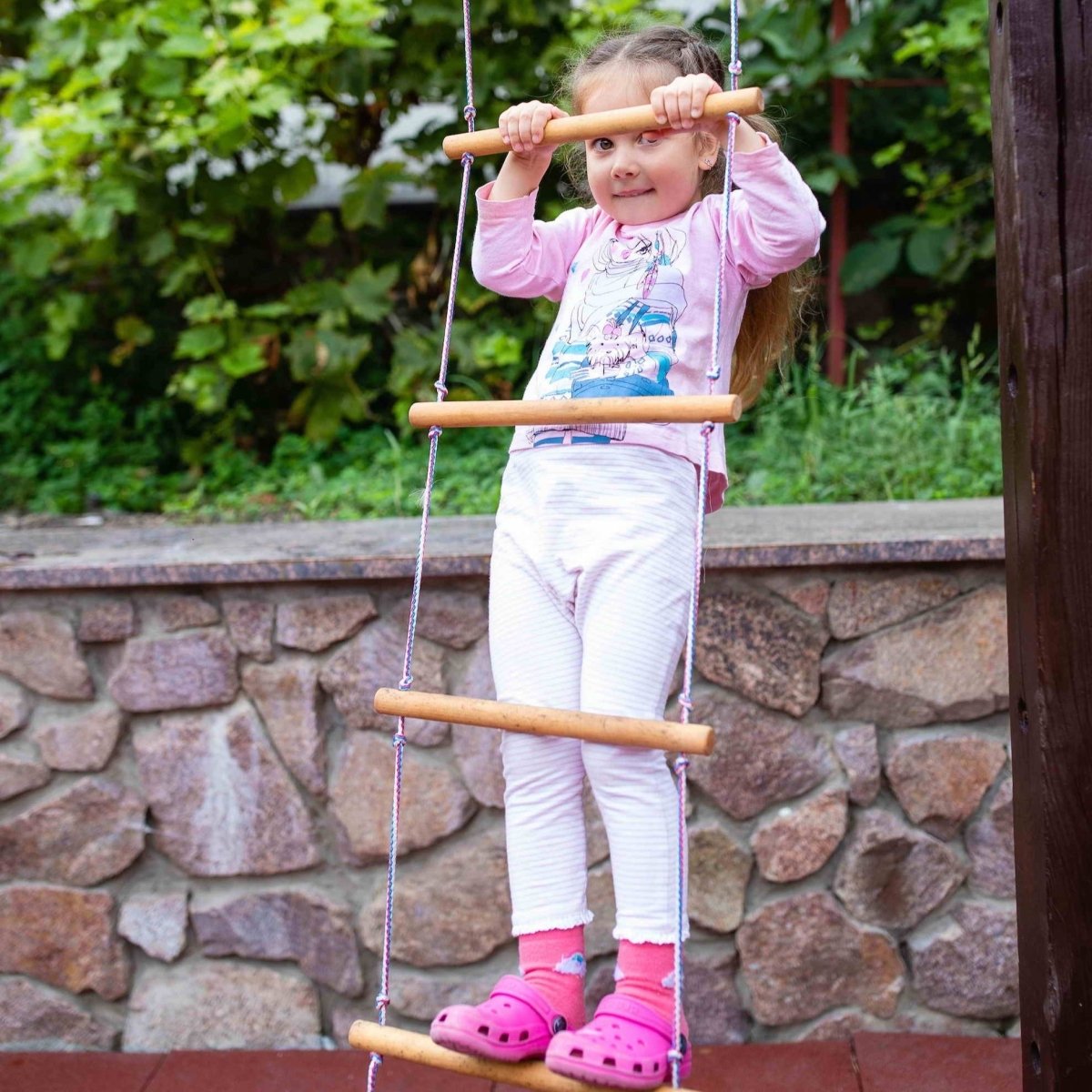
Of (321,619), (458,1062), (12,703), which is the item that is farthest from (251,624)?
(458,1062)

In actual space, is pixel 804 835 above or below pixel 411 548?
below

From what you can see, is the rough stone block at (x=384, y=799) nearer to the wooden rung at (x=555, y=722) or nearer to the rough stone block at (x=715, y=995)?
the rough stone block at (x=715, y=995)

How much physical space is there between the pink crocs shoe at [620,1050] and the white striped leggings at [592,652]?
0.12m

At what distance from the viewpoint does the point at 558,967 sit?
1.96 meters

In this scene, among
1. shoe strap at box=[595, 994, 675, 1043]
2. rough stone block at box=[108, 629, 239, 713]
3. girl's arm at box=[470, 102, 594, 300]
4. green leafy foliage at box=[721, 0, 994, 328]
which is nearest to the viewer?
shoe strap at box=[595, 994, 675, 1043]

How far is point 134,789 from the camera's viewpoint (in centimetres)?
316

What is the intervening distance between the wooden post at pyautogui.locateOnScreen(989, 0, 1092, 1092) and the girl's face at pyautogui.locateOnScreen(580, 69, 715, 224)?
1.56ft

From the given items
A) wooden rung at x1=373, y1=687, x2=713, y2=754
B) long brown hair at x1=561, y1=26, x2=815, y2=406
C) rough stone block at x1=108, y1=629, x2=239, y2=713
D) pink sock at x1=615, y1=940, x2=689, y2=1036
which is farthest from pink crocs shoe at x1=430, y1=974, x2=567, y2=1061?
rough stone block at x1=108, y1=629, x2=239, y2=713

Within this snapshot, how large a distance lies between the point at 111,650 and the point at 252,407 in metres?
2.01

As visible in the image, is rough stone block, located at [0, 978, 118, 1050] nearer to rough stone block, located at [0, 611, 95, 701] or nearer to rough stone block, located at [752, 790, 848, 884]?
rough stone block, located at [0, 611, 95, 701]

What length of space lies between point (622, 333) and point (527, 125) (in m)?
0.34

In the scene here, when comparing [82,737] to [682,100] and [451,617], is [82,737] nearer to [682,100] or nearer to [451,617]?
[451,617]

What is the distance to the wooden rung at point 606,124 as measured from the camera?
6.05 feet

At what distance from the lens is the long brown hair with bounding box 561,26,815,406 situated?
2154 millimetres
